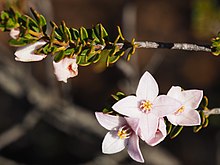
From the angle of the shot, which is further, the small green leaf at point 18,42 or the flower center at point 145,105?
the flower center at point 145,105

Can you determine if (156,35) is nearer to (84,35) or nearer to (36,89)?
(36,89)

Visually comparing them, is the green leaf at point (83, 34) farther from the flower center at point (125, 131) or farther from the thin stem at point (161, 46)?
the flower center at point (125, 131)

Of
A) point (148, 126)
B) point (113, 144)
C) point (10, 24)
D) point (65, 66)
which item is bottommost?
point (113, 144)

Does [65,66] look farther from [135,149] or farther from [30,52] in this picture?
[135,149]

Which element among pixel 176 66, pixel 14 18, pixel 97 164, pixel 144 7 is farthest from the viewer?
pixel 144 7

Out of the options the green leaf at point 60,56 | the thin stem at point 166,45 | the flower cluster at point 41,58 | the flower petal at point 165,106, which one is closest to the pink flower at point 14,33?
the flower cluster at point 41,58

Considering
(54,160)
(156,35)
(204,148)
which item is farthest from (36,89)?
(156,35)

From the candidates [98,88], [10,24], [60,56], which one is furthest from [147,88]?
[98,88]
